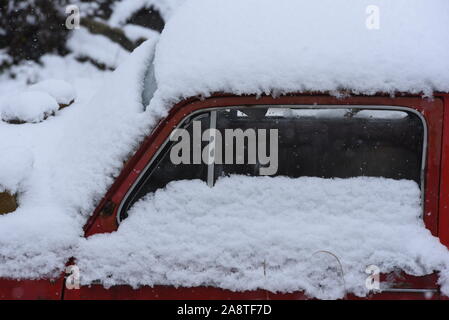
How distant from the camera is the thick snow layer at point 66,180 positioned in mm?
1752

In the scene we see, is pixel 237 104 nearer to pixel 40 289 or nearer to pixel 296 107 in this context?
pixel 296 107

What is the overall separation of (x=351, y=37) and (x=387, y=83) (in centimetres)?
23

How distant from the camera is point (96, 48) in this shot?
6906 millimetres

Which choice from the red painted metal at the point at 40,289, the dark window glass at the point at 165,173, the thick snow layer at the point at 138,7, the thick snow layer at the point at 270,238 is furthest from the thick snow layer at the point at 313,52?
A: the thick snow layer at the point at 138,7

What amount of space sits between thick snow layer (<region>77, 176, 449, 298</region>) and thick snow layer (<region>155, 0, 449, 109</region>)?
39 cm

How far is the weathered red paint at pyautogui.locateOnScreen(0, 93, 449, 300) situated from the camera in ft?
5.72

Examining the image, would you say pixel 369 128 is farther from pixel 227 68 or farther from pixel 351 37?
pixel 227 68

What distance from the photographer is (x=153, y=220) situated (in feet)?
5.97

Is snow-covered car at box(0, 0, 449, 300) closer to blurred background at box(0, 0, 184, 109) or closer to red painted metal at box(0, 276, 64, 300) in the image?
red painted metal at box(0, 276, 64, 300)

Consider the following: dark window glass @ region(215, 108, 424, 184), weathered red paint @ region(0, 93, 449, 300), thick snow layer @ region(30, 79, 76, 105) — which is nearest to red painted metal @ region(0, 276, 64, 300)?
weathered red paint @ region(0, 93, 449, 300)

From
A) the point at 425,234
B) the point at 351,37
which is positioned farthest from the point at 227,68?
the point at 425,234

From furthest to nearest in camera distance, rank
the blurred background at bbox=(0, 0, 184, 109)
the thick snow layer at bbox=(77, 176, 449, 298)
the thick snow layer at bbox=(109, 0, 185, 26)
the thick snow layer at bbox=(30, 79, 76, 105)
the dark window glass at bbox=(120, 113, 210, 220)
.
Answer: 1. the thick snow layer at bbox=(109, 0, 185, 26)
2. the blurred background at bbox=(0, 0, 184, 109)
3. the thick snow layer at bbox=(30, 79, 76, 105)
4. the dark window glass at bbox=(120, 113, 210, 220)
5. the thick snow layer at bbox=(77, 176, 449, 298)

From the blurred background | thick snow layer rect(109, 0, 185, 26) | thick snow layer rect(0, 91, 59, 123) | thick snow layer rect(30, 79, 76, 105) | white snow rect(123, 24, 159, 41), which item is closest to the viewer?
thick snow layer rect(0, 91, 59, 123)

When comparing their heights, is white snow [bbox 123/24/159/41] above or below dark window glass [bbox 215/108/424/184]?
above
